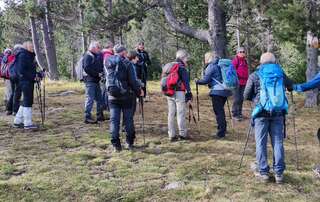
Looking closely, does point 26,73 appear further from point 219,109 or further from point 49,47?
point 49,47

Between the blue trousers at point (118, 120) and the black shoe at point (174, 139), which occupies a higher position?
the blue trousers at point (118, 120)

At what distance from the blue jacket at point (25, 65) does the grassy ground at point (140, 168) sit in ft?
3.96

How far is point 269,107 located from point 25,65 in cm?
533

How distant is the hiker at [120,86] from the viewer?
8234 millimetres

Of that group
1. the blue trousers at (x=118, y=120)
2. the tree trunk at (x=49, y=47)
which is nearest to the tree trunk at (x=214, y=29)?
the blue trousers at (x=118, y=120)

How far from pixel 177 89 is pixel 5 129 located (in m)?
4.12

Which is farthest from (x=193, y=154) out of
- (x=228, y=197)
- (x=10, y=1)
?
(x=10, y=1)

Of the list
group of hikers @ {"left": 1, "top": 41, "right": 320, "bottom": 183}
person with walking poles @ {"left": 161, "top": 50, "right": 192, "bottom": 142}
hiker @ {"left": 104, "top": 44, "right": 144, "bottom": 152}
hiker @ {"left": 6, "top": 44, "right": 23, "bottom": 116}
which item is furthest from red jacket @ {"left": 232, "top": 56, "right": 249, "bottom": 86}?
hiker @ {"left": 6, "top": 44, "right": 23, "bottom": 116}

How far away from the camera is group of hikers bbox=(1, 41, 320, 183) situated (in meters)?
7.00

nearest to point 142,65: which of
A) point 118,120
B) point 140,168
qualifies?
point 118,120

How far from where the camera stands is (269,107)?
6859 mm

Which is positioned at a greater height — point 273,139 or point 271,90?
point 271,90

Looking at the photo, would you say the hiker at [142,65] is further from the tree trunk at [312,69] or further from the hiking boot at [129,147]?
the tree trunk at [312,69]

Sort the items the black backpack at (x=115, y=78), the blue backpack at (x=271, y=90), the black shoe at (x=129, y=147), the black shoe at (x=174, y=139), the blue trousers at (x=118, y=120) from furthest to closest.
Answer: the black shoe at (x=174, y=139) → the black shoe at (x=129, y=147) → the blue trousers at (x=118, y=120) → the black backpack at (x=115, y=78) → the blue backpack at (x=271, y=90)
